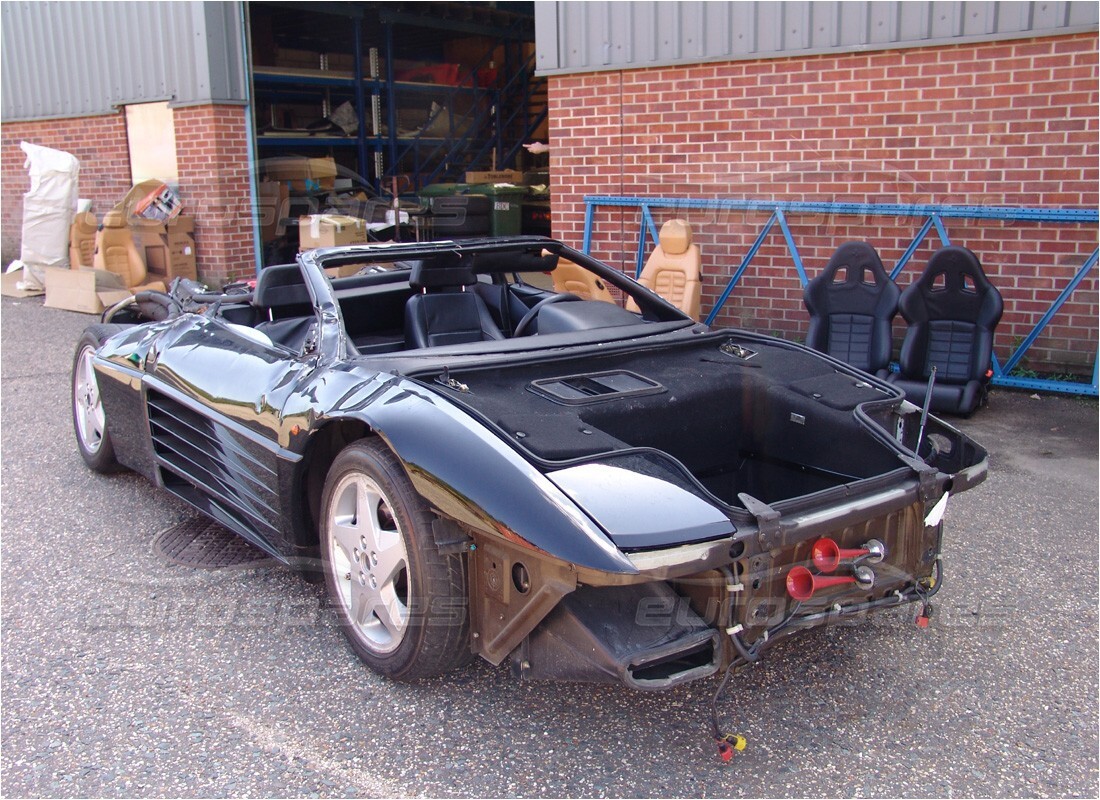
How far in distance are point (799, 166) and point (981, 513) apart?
142 inches

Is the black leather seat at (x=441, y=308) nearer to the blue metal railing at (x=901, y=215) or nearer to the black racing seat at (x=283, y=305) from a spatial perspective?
the black racing seat at (x=283, y=305)

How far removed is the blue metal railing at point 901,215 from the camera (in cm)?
639

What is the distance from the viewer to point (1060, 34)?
6.30 meters

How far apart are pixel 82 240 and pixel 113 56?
85.0 inches

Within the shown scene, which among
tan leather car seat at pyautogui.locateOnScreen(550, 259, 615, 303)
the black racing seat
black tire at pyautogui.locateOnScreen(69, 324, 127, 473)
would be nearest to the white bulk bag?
tan leather car seat at pyautogui.locateOnScreen(550, 259, 615, 303)

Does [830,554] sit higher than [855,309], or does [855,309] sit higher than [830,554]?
[855,309]

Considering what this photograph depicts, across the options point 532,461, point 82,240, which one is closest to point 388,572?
point 532,461

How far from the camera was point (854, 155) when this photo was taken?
7133mm

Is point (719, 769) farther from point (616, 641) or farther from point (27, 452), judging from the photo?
point (27, 452)

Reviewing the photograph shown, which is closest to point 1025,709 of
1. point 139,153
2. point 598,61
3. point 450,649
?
point 450,649

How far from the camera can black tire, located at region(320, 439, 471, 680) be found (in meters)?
2.80

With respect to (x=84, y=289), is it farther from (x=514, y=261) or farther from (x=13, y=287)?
(x=514, y=261)

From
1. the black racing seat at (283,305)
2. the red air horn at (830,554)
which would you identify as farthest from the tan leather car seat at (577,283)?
the red air horn at (830,554)

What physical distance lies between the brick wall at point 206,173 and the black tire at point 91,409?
607cm
